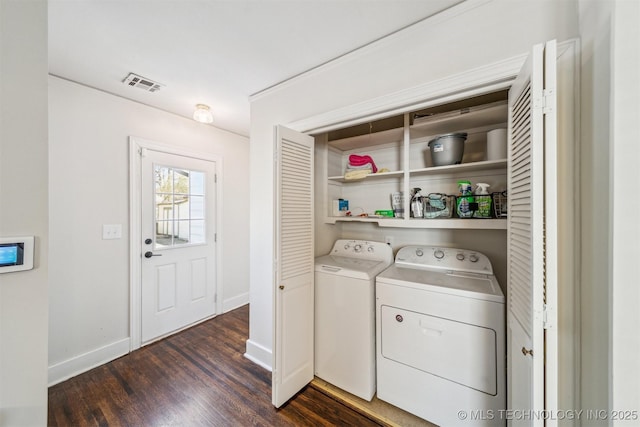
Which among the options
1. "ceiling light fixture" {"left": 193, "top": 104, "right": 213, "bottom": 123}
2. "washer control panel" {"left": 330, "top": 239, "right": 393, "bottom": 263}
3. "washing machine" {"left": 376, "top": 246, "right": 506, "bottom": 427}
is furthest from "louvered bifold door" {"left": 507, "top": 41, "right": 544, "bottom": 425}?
"ceiling light fixture" {"left": 193, "top": 104, "right": 213, "bottom": 123}

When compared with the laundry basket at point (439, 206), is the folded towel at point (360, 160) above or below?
above

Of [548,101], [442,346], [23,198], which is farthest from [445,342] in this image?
[23,198]

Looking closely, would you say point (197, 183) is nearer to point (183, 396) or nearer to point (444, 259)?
point (183, 396)

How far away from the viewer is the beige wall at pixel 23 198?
708mm

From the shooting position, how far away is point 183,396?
171 cm

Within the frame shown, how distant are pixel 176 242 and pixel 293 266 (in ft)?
5.57

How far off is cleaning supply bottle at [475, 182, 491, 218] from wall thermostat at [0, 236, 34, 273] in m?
2.27

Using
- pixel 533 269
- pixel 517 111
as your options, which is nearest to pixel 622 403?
pixel 533 269

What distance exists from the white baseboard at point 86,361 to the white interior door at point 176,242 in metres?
0.19

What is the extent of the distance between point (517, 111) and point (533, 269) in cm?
71

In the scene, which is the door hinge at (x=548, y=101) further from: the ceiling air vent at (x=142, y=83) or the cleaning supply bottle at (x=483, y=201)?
the ceiling air vent at (x=142, y=83)

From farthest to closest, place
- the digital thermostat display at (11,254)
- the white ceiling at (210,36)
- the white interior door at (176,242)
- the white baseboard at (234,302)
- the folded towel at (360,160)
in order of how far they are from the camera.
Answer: the white baseboard at (234,302)
the white interior door at (176,242)
the folded towel at (360,160)
the white ceiling at (210,36)
the digital thermostat display at (11,254)

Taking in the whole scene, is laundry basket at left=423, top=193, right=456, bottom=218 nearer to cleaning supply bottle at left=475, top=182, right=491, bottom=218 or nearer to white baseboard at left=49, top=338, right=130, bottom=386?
cleaning supply bottle at left=475, top=182, right=491, bottom=218

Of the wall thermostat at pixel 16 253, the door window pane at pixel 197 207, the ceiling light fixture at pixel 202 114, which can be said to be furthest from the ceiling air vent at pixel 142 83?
the wall thermostat at pixel 16 253
